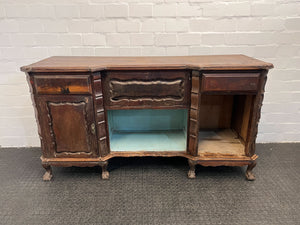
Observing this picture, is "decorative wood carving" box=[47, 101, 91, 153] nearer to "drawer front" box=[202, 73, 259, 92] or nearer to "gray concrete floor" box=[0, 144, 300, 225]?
"gray concrete floor" box=[0, 144, 300, 225]

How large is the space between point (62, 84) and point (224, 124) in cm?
156

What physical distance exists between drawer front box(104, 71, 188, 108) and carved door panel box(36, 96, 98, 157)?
0.19m

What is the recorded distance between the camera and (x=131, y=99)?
170 cm

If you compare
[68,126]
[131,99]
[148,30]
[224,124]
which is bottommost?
[224,124]

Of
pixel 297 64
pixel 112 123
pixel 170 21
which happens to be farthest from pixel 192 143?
A: pixel 297 64

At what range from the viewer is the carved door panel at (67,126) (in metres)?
1.66

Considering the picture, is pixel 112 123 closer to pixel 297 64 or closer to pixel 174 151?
pixel 174 151

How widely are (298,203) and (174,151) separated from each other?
951 millimetres

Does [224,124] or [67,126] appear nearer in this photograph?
[67,126]

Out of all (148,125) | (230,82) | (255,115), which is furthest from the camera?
(148,125)

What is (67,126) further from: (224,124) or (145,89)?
(224,124)

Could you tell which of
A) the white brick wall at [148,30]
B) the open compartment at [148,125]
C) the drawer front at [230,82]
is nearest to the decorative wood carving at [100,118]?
the open compartment at [148,125]

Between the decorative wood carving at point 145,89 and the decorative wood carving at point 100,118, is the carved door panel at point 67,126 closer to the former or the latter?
the decorative wood carving at point 100,118

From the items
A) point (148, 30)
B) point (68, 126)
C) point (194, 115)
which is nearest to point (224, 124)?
point (194, 115)
